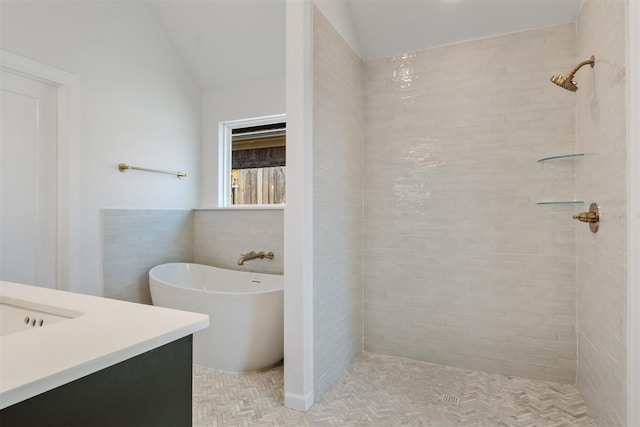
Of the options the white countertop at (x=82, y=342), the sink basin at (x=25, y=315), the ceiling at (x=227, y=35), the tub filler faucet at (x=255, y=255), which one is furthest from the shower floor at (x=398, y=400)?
the ceiling at (x=227, y=35)

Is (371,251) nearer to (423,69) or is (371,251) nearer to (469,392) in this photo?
(469,392)

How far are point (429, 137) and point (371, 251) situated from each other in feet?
3.09

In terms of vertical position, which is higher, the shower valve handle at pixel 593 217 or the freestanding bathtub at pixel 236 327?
the shower valve handle at pixel 593 217

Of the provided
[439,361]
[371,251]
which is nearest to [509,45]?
[371,251]

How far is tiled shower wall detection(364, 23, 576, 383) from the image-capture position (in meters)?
2.21

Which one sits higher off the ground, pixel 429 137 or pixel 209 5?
pixel 209 5

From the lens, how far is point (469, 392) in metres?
2.10

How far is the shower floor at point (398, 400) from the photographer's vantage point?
1.82 metres

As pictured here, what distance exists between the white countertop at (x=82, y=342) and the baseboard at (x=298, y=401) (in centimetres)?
126

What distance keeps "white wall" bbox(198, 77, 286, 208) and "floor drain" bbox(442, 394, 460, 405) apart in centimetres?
257

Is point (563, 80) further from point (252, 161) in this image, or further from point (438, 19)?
point (252, 161)

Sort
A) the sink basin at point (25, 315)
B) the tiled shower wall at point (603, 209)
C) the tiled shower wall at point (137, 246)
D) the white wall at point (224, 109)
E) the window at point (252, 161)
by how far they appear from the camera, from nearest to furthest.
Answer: the sink basin at point (25, 315) → the tiled shower wall at point (603, 209) → the tiled shower wall at point (137, 246) → the white wall at point (224, 109) → the window at point (252, 161)

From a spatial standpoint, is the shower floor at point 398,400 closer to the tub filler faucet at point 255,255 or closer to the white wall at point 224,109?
the tub filler faucet at point 255,255

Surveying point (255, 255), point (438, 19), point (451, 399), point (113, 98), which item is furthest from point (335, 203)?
point (113, 98)
